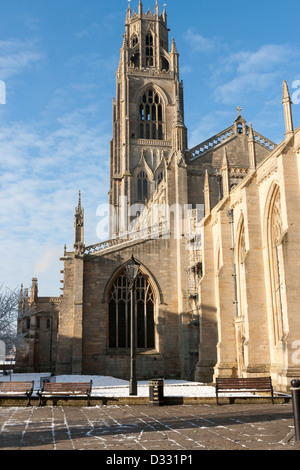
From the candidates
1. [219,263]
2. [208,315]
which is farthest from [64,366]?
[219,263]

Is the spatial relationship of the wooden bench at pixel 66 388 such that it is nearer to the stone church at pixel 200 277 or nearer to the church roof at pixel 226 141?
the stone church at pixel 200 277

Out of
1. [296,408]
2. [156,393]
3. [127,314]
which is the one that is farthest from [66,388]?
[127,314]

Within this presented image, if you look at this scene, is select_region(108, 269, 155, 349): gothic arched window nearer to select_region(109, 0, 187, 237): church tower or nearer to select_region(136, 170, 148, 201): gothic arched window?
select_region(109, 0, 187, 237): church tower

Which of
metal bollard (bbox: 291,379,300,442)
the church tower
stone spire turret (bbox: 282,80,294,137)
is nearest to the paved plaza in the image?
metal bollard (bbox: 291,379,300,442)

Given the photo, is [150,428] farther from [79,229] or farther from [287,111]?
[79,229]

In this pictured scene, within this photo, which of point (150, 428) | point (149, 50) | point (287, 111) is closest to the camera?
point (150, 428)

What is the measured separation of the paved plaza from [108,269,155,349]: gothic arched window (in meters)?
15.8

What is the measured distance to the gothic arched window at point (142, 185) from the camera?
4831 cm

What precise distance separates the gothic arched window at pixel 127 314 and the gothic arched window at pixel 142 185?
726 inches

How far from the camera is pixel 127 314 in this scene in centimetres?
3034

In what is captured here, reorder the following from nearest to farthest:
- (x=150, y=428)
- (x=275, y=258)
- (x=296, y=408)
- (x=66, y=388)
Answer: (x=296, y=408) → (x=150, y=428) → (x=66, y=388) → (x=275, y=258)

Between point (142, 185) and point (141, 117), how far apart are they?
782 cm
